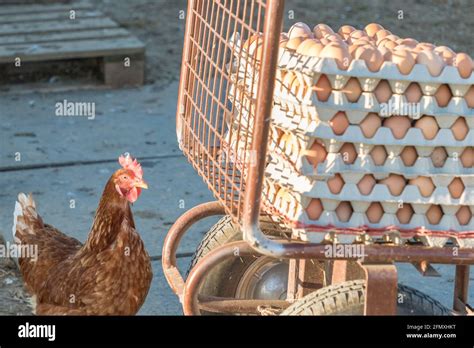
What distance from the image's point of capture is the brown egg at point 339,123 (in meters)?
2.74

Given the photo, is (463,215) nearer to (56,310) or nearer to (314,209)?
(314,209)

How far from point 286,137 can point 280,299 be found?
0.86 meters

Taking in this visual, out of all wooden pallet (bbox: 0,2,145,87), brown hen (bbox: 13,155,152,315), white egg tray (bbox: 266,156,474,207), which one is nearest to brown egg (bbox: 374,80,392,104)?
white egg tray (bbox: 266,156,474,207)

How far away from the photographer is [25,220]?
13.1 ft

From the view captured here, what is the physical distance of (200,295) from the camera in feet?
11.3

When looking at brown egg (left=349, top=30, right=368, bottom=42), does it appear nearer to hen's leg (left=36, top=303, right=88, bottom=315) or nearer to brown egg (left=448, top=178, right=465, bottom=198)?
brown egg (left=448, top=178, right=465, bottom=198)

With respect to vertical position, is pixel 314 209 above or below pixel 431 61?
below

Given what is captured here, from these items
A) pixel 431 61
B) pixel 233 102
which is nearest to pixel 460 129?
pixel 431 61

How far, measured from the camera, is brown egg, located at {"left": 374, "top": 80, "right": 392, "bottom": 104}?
275 centimetres

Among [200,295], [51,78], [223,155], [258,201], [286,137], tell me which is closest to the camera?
[258,201]

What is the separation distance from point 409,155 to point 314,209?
0.30 metres

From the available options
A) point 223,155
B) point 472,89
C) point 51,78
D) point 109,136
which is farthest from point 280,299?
point 51,78

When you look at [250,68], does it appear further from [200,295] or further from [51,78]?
[51,78]

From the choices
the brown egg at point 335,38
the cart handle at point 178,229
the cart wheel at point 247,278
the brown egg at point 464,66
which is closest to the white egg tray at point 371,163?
the brown egg at point 464,66
